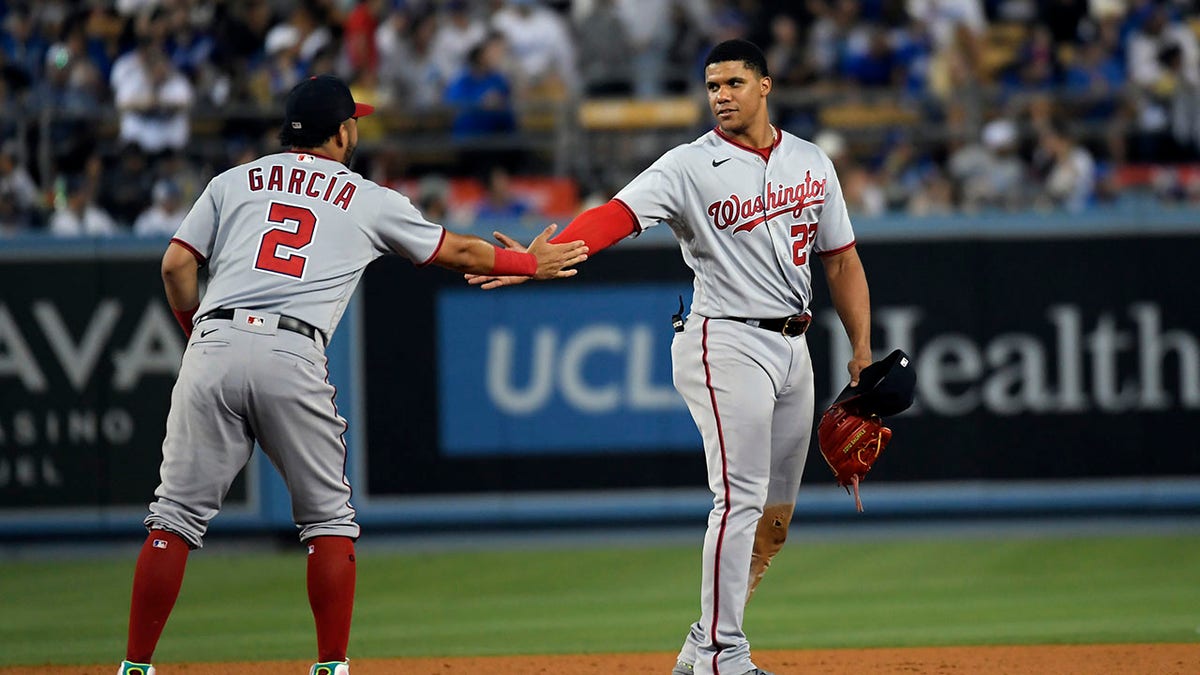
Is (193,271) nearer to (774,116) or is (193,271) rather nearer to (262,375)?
(262,375)

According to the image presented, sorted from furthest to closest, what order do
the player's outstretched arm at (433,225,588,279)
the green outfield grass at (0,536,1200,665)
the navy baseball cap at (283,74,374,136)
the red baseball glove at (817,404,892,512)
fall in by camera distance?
the green outfield grass at (0,536,1200,665)
the red baseball glove at (817,404,892,512)
the player's outstretched arm at (433,225,588,279)
the navy baseball cap at (283,74,374,136)

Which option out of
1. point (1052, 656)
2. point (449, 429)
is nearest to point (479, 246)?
point (1052, 656)

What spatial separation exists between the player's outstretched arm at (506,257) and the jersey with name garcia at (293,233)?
0.09 metres

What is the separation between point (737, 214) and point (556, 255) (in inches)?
25.0

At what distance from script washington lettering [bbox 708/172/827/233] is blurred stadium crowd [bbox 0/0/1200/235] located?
18.8ft

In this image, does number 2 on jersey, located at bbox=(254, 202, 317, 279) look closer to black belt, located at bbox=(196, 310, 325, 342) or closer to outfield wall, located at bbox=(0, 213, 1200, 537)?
black belt, located at bbox=(196, 310, 325, 342)

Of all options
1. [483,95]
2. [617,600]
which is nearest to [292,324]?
[617,600]

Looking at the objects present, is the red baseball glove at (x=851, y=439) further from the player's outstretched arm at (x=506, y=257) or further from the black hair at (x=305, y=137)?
the black hair at (x=305, y=137)

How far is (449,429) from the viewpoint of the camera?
428 inches

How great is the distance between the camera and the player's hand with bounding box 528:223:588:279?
5566 millimetres

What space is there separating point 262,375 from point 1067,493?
23.0 ft

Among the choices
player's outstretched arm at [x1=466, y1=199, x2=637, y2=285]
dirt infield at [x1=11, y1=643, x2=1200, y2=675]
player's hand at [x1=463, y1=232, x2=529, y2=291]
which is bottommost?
dirt infield at [x1=11, y1=643, x2=1200, y2=675]

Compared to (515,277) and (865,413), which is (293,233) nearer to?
(515,277)

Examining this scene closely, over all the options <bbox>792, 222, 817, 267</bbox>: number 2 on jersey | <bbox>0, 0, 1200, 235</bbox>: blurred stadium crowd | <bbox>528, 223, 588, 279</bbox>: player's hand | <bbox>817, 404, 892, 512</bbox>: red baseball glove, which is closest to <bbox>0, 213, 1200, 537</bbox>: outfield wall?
<bbox>0, 0, 1200, 235</bbox>: blurred stadium crowd
